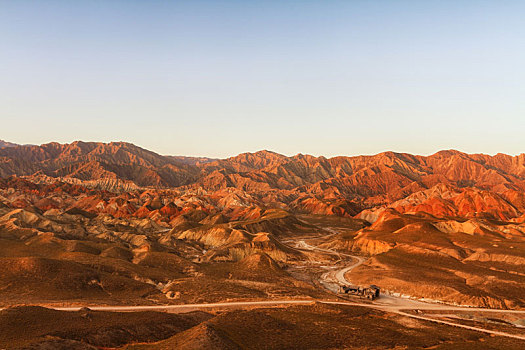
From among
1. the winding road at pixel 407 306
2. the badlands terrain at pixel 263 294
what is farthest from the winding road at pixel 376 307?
the badlands terrain at pixel 263 294

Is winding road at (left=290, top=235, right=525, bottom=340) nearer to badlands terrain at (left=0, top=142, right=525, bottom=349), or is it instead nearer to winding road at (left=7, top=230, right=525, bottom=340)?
winding road at (left=7, top=230, right=525, bottom=340)

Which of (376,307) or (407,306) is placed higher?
(376,307)

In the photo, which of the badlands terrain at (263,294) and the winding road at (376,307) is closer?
the badlands terrain at (263,294)

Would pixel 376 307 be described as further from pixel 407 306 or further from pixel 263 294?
pixel 263 294

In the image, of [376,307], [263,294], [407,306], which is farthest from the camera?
[263,294]

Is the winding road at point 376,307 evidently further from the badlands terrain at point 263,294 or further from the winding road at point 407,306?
the badlands terrain at point 263,294

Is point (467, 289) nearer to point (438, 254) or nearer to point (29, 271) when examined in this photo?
point (438, 254)

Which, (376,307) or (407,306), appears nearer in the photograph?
(376,307)

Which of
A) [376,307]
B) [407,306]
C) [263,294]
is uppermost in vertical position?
[263,294]

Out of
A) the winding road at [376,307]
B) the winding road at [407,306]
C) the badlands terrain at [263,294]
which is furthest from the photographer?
the winding road at [376,307]

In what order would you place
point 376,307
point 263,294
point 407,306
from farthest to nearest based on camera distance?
point 263,294 → point 407,306 → point 376,307

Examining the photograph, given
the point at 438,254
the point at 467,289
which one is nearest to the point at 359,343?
the point at 467,289

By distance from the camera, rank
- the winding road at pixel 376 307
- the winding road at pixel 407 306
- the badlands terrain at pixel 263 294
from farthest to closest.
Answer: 1. the winding road at pixel 376 307
2. the winding road at pixel 407 306
3. the badlands terrain at pixel 263 294

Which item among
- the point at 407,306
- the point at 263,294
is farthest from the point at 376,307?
the point at 263,294
